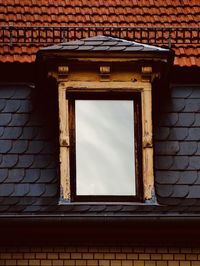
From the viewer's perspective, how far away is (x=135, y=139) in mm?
12211

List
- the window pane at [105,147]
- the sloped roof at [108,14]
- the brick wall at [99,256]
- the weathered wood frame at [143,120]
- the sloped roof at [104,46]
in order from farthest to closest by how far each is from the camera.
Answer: the sloped roof at [108,14]
the sloped roof at [104,46]
the window pane at [105,147]
the weathered wood frame at [143,120]
the brick wall at [99,256]

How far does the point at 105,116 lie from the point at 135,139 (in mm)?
480

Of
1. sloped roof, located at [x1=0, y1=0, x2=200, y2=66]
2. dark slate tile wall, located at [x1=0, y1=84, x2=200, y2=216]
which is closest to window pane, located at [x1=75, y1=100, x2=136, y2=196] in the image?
dark slate tile wall, located at [x1=0, y1=84, x2=200, y2=216]

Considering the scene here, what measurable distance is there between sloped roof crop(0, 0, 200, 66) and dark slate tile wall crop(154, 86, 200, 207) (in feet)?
2.95

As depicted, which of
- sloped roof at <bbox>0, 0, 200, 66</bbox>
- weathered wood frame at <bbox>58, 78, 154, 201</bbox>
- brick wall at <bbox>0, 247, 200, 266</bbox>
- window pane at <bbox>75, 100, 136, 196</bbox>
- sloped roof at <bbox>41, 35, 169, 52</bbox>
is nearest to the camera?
brick wall at <bbox>0, 247, 200, 266</bbox>

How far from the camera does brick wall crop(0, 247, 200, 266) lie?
1168 centimetres

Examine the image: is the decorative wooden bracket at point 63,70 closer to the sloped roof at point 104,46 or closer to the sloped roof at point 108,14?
the sloped roof at point 104,46

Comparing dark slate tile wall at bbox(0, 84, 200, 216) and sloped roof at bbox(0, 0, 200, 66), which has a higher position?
sloped roof at bbox(0, 0, 200, 66)

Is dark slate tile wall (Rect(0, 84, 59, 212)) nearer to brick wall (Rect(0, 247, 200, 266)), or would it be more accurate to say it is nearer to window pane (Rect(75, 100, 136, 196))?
window pane (Rect(75, 100, 136, 196))

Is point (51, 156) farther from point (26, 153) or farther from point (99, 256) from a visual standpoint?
point (99, 256)

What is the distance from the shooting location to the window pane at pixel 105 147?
471 inches

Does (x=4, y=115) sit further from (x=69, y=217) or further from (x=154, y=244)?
(x=154, y=244)

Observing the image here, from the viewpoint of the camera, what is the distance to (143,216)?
1159cm

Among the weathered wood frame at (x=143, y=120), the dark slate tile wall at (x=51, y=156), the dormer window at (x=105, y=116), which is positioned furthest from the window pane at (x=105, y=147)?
the dark slate tile wall at (x=51, y=156)
